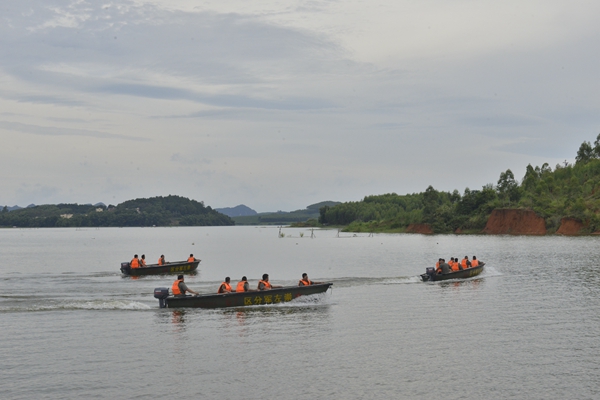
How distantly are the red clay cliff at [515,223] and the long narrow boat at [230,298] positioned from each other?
421 ft

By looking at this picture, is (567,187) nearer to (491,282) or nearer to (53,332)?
(491,282)

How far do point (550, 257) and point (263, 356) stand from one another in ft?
206

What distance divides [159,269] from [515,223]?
401ft

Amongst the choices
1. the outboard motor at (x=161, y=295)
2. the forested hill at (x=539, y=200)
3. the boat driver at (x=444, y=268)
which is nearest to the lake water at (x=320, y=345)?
the outboard motor at (x=161, y=295)

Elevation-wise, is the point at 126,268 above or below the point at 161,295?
above

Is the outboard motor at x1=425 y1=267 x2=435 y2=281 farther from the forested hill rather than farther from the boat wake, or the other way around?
the forested hill

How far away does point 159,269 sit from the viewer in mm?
63562

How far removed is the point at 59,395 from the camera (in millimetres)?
19844

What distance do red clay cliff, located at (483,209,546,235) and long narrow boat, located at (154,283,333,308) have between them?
128179 mm

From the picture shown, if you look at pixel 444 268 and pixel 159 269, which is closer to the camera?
pixel 444 268

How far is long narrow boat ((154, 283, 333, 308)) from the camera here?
125ft

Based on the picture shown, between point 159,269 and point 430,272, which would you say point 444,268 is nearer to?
point 430,272

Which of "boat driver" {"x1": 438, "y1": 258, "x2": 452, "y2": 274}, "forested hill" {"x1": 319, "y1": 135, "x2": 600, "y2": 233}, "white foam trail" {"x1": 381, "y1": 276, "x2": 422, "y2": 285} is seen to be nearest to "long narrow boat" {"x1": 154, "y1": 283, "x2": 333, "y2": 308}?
"white foam trail" {"x1": 381, "y1": 276, "x2": 422, "y2": 285}

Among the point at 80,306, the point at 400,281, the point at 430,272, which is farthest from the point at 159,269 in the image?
the point at 430,272
